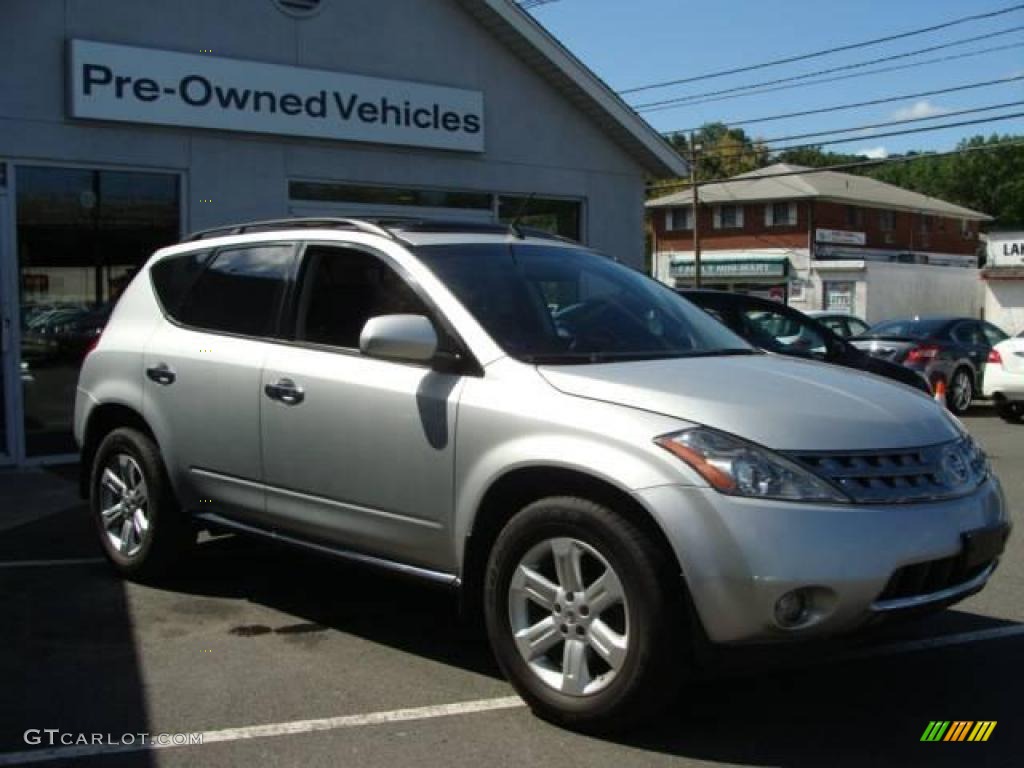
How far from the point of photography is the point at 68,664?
465 centimetres

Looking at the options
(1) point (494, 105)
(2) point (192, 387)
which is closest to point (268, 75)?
(1) point (494, 105)

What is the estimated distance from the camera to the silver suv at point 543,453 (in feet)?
11.6

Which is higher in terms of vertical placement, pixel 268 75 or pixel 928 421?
pixel 268 75

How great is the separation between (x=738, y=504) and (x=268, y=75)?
346 inches

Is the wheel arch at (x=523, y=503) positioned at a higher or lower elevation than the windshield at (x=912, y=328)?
lower

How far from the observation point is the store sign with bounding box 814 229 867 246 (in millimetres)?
49938

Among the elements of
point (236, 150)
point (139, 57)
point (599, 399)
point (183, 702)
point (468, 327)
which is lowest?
point (183, 702)

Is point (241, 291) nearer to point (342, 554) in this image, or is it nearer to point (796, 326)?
point (342, 554)

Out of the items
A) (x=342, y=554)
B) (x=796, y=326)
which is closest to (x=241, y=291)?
(x=342, y=554)

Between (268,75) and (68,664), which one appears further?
(268,75)

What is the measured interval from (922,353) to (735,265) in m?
36.0

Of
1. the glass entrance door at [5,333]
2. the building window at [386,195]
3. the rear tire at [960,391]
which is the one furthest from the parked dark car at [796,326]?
the glass entrance door at [5,333]

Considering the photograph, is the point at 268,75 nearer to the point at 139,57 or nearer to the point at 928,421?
the point at 139,57

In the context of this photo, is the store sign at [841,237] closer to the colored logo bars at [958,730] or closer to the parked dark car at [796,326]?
the parked dark car at [796,326]
